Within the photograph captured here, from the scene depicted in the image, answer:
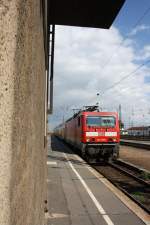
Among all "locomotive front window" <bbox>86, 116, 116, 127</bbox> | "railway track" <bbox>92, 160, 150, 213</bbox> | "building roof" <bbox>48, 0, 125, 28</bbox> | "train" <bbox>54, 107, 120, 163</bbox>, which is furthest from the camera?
"locomotive front window" <bbox>86, 116, 116, 127</bbox>

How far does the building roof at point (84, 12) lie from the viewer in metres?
7.09

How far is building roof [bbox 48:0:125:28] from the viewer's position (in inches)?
279

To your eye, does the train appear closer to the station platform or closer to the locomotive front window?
the locomotive front window

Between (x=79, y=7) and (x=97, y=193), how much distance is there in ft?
20.1

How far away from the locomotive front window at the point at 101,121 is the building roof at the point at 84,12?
15.4m

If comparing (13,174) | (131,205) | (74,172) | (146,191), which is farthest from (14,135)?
(74,172)

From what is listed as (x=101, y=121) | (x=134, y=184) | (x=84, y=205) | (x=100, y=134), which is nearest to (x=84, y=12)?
(x=84, y=205)

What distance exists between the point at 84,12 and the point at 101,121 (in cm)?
1694

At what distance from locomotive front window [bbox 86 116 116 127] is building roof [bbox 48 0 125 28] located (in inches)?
607

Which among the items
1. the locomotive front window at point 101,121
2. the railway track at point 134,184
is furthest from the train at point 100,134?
the railway track at point 134,184

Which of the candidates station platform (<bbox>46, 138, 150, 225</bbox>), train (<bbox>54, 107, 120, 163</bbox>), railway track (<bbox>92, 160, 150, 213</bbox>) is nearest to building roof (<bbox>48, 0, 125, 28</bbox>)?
station platform (<bbox>46, 138, 150, 225</bbox>)

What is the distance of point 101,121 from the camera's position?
24.6 meters

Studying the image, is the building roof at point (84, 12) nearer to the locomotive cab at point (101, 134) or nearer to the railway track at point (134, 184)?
the railway track at point (134, 184)

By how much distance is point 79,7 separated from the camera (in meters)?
7.62
